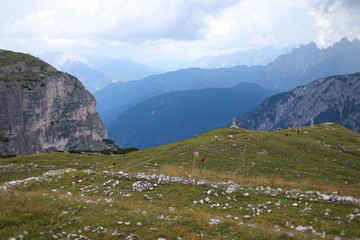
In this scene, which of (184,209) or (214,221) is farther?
(184,209)

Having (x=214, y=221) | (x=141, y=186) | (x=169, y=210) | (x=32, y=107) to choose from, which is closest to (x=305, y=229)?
(x=214, y=221)

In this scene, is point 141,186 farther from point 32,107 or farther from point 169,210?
point 32,107

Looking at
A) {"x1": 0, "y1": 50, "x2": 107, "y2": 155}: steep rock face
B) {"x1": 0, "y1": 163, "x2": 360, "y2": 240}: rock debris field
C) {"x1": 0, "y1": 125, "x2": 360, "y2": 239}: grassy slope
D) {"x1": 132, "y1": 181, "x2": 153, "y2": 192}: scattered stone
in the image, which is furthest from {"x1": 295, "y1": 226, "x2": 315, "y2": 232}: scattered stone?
{"x1": 0, "y1": 50, "x2": 107, "y2": 155}: steep rock face

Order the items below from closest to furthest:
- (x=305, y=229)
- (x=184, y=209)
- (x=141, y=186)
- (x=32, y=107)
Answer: (x=305, y=229)
(x=184, y=209)
(x=141, y=186)
(x=32, y=107)

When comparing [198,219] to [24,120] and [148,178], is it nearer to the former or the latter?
[148,178]

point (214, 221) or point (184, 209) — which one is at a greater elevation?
point (214, 221)

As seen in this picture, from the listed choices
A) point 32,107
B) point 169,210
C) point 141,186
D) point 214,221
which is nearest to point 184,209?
point 169,210

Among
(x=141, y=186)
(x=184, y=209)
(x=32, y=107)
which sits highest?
(x=32, y=107)

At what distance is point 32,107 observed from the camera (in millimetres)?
164000

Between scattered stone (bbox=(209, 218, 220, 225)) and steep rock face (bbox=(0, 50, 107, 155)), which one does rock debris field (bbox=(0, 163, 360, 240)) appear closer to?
scattered stone (bbox=(209, 218, 220, 225))

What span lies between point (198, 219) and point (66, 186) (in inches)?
598

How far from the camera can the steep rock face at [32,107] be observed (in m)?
148

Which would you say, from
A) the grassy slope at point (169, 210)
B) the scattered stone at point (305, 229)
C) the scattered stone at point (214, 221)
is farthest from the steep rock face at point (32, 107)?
the scattered stone at point (305, 229)

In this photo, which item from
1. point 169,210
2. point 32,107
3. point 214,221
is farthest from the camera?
point 32,107
